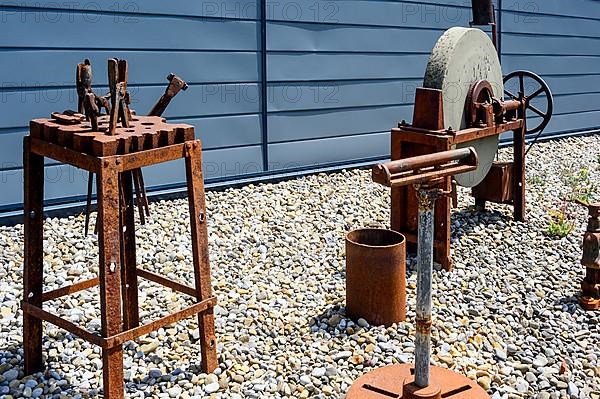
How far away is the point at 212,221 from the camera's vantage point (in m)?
5.55

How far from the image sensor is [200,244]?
3.14m

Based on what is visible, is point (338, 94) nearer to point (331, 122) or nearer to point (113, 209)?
point (331, 122)

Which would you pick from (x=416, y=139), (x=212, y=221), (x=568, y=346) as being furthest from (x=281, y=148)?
(x=568, y=346)

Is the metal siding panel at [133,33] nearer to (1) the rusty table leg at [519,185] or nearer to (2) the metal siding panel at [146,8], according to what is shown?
(2) the metal siding panel at [146,8]

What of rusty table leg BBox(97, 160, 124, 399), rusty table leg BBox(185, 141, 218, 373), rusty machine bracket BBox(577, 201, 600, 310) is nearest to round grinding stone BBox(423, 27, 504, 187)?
rusty machine bracket BBox(577, 201, 600, 310)

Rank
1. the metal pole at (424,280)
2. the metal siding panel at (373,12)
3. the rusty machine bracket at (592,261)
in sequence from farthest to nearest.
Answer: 1. the metal siding panel at (373,12)
2. the rusty machine bracket at (592,261)
3. the metal pole at (424,280)

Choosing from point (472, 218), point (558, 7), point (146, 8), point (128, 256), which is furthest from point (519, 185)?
point (558, 7)

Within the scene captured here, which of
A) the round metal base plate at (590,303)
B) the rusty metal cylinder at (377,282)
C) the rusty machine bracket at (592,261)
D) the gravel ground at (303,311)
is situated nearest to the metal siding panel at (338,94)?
the gravel ground at (303,311)

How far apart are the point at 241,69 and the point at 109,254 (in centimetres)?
411

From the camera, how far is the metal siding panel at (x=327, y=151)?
22.7ft

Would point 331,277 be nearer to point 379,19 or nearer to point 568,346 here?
point 568,346

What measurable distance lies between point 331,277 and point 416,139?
1.07m

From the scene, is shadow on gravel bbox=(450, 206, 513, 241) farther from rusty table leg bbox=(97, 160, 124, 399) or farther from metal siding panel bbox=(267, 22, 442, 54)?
rusty table leg bbox=(97, 160, 124, 399)

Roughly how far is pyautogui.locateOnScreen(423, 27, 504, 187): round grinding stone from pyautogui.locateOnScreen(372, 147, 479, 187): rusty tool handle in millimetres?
1998
